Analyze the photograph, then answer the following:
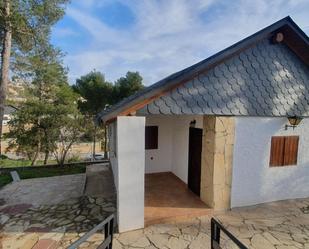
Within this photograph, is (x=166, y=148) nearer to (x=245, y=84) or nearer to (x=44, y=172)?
(x=245, y=84)

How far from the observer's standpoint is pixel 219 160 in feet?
23.9

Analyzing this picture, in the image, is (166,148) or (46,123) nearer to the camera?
(166,148)

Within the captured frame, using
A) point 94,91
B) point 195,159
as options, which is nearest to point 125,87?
point 94,91

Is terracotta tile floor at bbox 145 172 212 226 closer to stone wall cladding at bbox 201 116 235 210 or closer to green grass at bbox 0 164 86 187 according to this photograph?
stone wall cladding at bbox 201 116 235 210

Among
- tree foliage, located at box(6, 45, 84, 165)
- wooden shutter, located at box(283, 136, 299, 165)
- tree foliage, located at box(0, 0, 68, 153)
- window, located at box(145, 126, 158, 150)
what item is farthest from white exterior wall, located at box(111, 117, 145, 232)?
tree foliage, located at box(6, 45, 84, 165)

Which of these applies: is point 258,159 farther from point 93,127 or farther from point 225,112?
point 93,127

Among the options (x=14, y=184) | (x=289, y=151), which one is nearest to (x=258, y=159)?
(x=289, y=151)

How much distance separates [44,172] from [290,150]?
1270 centimetres

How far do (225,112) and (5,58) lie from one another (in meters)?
10.1

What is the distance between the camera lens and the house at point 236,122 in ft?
20.3

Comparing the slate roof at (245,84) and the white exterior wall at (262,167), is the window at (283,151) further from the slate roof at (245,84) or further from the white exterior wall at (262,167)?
the slate roof at (245,84)

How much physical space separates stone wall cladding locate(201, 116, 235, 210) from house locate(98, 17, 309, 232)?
33 millimetres

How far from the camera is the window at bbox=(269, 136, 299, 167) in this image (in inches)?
316

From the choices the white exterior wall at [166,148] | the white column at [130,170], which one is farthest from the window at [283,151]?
the white column at [130,170]
